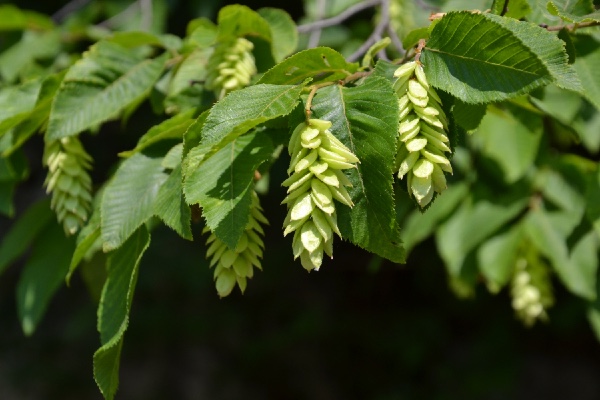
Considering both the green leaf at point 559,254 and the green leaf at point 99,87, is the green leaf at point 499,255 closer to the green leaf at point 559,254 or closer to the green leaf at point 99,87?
the green leaf at point 559,254

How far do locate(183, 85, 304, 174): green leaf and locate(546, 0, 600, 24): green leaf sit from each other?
0.48 metres

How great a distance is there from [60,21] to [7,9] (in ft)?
3.40

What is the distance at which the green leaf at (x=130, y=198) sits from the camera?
129 centimetres

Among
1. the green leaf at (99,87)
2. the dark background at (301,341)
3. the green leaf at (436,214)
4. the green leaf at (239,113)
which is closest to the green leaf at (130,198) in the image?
the green leaf at (99,87)

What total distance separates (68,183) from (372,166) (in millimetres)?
818

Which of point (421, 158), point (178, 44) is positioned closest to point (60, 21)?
point (178, 44)

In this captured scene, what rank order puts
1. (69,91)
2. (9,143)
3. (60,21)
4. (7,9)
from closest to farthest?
(69,91) → (9,143) → (7,9) → (60,21)

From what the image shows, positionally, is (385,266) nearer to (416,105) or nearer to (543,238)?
(543,238)

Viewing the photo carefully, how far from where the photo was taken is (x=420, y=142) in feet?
3.29

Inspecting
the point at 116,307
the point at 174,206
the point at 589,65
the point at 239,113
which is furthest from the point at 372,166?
the point at 589,65

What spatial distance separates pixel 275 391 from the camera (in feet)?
17.9

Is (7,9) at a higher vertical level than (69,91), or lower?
lower

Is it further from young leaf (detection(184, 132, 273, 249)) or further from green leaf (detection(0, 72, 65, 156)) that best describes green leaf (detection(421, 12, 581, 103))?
green leaf (detection(0, 72, 65, 156))

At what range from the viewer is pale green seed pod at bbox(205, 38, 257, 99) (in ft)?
4.61
